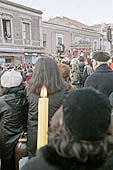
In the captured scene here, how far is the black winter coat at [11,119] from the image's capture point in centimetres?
217

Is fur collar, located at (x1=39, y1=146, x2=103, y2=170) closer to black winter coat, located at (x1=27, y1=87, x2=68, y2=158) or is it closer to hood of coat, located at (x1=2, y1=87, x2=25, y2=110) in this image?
black winter coat, located at (x1=27, y1=87, x2=68, y2=158)

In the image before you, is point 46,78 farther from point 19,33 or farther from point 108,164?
point 19,33

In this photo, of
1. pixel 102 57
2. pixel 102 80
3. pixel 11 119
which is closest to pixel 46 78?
pixel 11 119

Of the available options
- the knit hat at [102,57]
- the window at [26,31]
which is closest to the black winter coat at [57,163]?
the knit hat at [102,57]

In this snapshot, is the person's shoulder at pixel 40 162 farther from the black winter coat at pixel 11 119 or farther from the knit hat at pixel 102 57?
the knit hat at pixel 102 57

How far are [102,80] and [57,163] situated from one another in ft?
6.70

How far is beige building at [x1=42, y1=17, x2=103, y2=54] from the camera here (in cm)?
2466

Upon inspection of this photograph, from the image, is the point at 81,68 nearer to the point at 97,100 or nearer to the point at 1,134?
the point at 1,134

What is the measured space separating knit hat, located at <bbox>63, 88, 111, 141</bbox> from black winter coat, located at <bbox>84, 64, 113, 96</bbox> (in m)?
1.92

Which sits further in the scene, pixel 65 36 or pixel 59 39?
pixel 65 36

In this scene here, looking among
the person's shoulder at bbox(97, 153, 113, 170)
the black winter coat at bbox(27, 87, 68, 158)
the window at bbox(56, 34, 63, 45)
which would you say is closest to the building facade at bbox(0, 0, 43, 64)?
the window at bbox(56, 34, 63, 45)

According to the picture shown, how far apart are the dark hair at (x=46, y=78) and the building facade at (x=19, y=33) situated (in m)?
17.2

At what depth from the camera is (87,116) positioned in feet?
2.61

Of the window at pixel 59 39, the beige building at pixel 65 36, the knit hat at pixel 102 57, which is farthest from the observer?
the window at pixel 59 39
